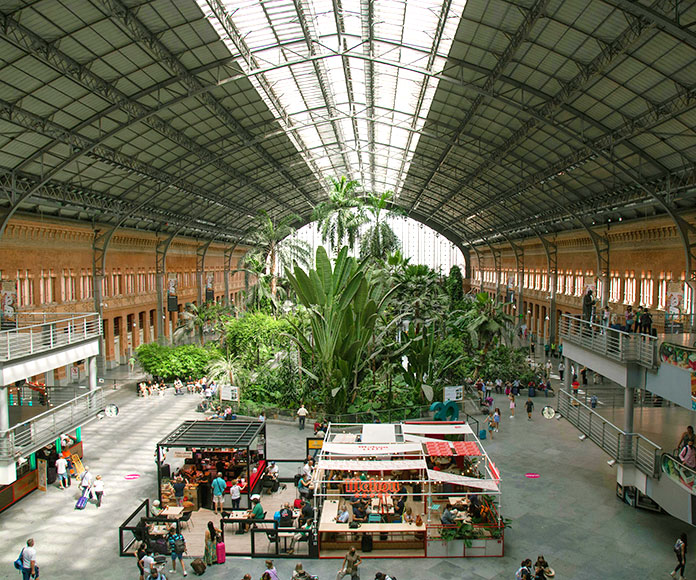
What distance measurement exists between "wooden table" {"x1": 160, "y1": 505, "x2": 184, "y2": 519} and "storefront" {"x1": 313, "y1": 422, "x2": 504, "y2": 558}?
358 centimetres

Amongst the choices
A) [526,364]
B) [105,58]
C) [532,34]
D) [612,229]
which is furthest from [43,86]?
[612,229]

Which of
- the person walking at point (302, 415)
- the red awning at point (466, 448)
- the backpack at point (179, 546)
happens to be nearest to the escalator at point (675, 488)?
the red awning at point (466, 448)

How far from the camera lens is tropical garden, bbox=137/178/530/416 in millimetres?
22953

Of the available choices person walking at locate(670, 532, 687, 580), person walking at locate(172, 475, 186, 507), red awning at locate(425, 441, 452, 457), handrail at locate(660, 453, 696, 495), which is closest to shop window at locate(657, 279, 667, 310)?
handrail at locate(660, 453, 696, 495)

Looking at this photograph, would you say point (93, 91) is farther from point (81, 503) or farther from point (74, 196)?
point (81, 503)

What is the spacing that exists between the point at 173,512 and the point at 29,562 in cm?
369

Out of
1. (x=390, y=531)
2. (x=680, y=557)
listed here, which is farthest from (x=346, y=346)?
(x=680, y=557)

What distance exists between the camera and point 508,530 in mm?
14805

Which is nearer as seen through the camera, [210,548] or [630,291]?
[210,548]

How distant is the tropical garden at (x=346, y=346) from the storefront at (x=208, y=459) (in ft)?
19.1

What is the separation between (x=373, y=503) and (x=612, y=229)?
26.3 m

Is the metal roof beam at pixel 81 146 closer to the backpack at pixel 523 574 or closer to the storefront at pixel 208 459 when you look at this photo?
the storefront at pixel 208 459

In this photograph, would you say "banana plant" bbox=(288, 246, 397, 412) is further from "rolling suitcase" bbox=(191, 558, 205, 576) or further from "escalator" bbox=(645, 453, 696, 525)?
"escalator" bbox=(645, 453, 696, 525)

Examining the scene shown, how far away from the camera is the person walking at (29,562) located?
1208 cm
